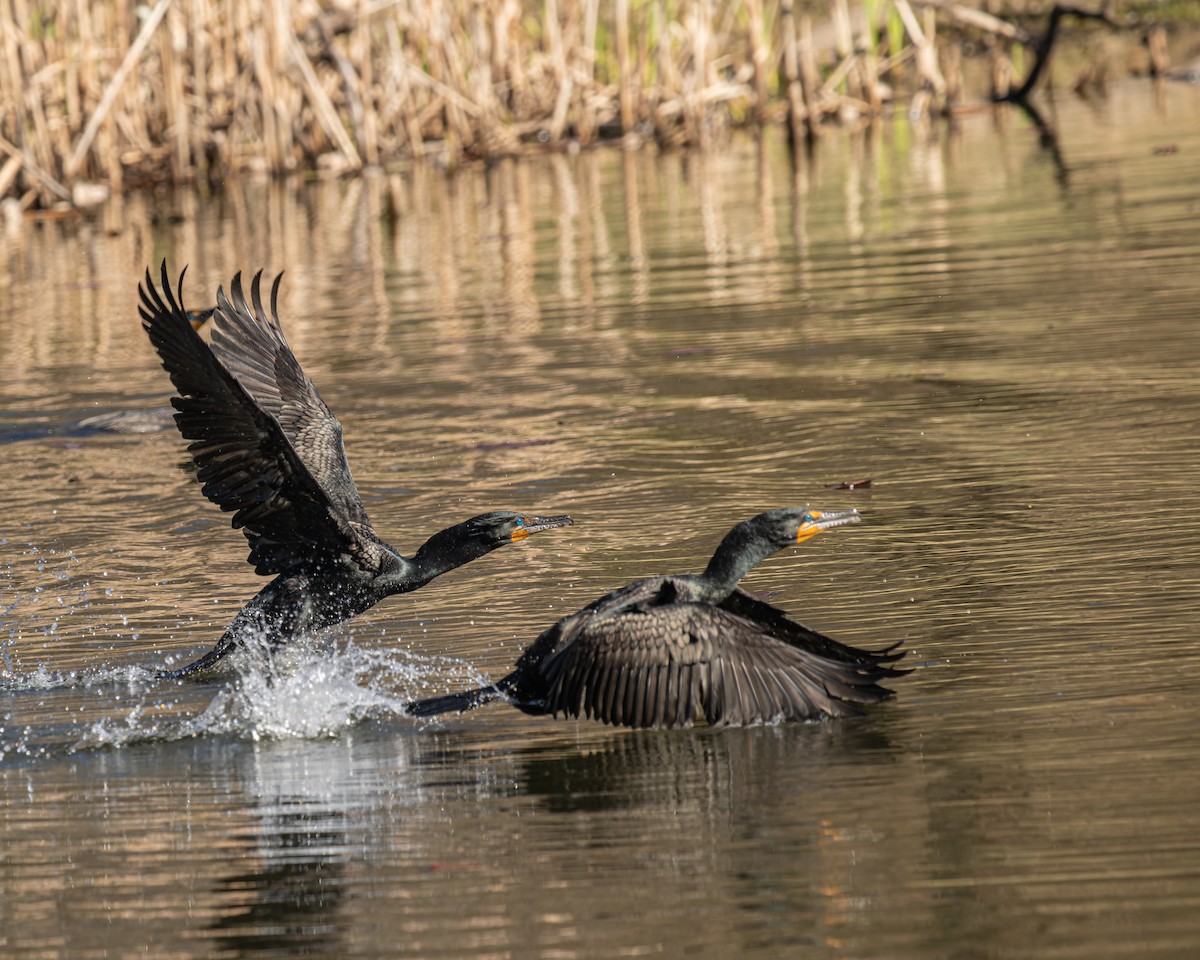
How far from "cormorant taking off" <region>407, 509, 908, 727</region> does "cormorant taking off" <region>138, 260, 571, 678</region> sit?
770mm

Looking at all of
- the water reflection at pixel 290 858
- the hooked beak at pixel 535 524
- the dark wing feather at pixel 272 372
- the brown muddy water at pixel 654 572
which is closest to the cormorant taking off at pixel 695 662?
the brown muddy water at pixel 654 572

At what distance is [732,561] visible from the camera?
5523mm

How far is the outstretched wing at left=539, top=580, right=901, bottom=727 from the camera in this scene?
517 cm

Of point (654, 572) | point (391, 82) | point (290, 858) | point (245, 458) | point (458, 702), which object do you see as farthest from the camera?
point (391, 82)

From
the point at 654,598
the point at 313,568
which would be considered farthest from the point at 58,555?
the point at 654,598

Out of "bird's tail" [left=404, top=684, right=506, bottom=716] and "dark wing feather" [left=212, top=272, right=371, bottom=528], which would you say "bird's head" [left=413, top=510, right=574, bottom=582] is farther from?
"bird's tail" [left=404, top=684, right=506, bottom=716]

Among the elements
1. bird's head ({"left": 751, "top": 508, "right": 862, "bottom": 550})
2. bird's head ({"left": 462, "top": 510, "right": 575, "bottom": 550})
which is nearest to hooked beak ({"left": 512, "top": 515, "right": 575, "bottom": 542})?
bird's head ({"left": 462, "top": 510, "right": 575, "bottom": 550})

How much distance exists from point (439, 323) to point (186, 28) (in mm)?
9837

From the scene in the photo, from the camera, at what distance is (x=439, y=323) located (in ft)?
43.2

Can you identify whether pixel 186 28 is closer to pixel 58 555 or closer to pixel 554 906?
pixel 58 555

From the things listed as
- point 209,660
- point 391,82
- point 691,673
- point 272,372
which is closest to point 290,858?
point 691,673

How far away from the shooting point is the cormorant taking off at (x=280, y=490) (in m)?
5.72

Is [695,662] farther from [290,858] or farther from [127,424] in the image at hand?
[127,424]

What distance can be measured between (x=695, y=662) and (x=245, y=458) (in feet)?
5.60
